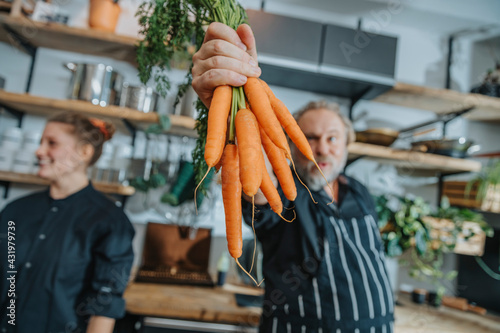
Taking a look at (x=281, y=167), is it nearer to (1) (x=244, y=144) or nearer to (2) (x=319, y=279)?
(1) (x=244, y=144)

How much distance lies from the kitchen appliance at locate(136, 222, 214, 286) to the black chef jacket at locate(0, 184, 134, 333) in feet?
2.50

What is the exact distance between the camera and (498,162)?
1936 mm

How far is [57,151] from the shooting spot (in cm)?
119

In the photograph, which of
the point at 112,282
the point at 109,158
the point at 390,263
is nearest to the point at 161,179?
the point at 109,158

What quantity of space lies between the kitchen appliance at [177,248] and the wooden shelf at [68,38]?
1075mm

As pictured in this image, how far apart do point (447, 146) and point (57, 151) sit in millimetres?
2004

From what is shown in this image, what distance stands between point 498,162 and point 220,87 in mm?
2170

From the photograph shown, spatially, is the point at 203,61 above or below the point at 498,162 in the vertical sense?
below

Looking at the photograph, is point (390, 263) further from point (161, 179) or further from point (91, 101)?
point (91, 101)

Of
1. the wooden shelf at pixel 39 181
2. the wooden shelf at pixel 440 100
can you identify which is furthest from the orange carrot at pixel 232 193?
the wooden shelf at pixel 440 100

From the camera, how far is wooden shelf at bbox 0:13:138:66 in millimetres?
1630

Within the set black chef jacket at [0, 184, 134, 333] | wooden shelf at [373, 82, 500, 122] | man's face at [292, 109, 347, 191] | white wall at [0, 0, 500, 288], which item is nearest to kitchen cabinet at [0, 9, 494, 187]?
wooden shelf at [373, 82, 500, 122]

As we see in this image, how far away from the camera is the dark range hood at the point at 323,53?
1744 millimetres

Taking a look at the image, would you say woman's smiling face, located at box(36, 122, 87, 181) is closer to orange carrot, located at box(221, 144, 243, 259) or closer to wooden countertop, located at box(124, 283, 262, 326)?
wooden countertop, located at box(124, 283, 262, 326)
